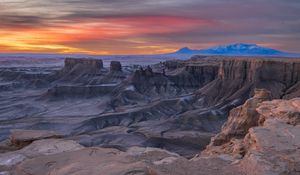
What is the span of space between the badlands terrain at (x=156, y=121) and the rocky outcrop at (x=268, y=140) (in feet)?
A: 0.10

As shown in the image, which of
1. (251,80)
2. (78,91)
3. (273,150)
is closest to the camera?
(273,150)

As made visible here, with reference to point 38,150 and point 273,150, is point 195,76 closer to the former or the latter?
point 38,150

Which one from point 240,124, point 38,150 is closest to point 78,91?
point 240,124

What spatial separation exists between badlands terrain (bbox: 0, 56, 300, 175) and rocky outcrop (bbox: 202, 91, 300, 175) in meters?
0.03

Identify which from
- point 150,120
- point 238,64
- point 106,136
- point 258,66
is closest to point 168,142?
point 106,136

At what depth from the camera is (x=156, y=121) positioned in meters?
61.7

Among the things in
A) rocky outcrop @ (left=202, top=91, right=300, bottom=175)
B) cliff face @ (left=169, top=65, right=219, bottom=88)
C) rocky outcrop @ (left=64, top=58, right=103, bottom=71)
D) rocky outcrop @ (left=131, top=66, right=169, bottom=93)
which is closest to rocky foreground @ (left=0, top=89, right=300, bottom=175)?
rocky outcrop @ (left=202, top=91, right=300, bottom=175)

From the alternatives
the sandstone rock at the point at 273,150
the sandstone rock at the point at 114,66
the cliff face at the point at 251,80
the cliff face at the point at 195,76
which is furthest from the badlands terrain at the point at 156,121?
the sandstone rock at the point at 114,66

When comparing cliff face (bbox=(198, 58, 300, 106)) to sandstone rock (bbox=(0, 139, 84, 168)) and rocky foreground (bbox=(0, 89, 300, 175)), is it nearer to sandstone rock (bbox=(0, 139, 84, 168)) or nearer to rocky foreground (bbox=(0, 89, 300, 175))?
rocky foreground (bbox=(0, 89, 300, 175))

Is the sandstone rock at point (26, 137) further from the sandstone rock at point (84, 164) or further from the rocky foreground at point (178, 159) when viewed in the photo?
the sandstone rock at point (84, 164)

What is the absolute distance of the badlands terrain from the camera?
34.3 feet

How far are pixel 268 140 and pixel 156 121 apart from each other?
50445 millimetres

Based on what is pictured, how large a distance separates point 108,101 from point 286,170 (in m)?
77.1

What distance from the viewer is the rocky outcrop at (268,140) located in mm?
9531
